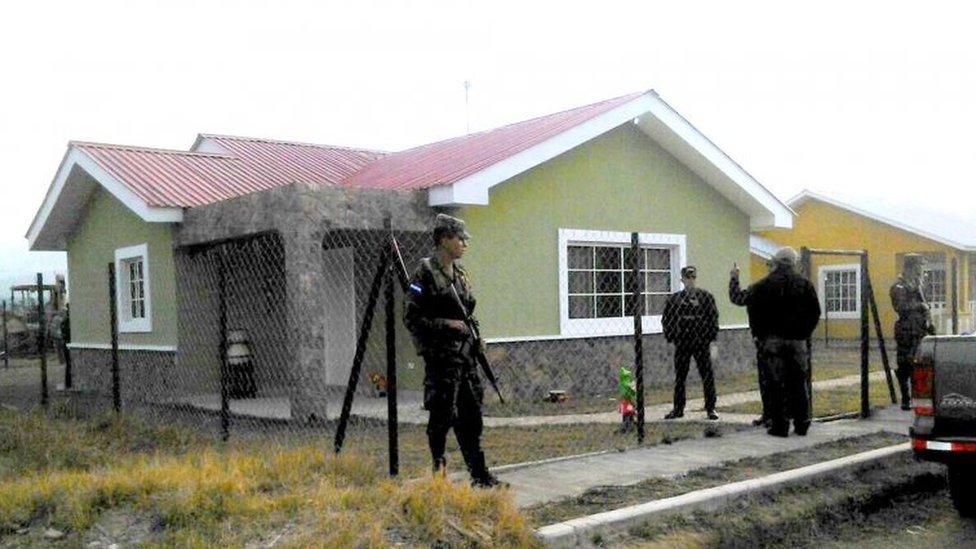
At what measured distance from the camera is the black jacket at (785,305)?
27.4 ft

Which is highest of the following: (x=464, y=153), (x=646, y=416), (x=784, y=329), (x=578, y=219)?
(x=464, y=153)

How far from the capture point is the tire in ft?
19.3

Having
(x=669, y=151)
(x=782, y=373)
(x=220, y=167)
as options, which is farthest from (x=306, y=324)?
(x=669, y=151)

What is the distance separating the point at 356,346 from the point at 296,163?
248 inches

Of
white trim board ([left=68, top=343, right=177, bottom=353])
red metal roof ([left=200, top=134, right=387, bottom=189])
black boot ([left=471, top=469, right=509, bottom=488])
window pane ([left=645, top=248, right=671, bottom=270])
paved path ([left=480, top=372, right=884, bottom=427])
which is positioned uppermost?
red metal roof ([left=200, top=134, right=387, bottom=189])

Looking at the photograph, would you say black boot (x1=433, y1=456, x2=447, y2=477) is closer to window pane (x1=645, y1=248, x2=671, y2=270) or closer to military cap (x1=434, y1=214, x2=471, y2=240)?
military cap (x1=434, y1=214, x2=471, y2=240)

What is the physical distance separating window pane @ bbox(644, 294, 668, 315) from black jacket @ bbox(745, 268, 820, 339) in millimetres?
5570

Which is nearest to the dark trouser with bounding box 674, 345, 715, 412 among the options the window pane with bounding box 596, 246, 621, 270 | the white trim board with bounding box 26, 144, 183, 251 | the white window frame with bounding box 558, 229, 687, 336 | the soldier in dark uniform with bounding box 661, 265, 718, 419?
the soldier in dark uniform with bounding box 661, 265, 718, 419

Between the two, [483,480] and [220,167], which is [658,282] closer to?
[220,167]

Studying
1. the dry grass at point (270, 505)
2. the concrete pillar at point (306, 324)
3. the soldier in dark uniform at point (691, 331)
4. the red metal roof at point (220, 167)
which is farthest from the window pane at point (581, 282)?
the dry grass at point (270, 505)

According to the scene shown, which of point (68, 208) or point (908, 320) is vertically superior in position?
point (68, 208)

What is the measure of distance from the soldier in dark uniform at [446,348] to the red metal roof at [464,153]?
5.07 meters

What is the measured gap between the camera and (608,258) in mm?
13461

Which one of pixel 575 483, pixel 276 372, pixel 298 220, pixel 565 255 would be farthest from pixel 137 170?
pixel 575 483
